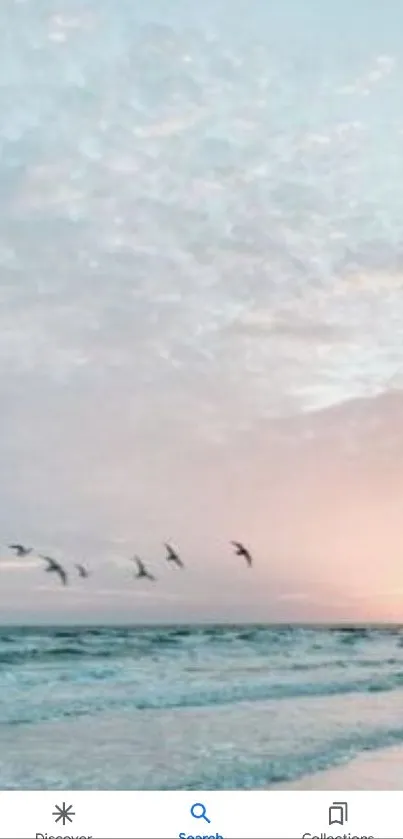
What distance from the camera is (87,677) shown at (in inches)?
316

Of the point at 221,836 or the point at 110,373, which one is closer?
the point at 221,836

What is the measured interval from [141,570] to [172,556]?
0.71m

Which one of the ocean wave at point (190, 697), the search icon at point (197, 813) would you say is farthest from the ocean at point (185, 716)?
the search icon at point (197, 813)

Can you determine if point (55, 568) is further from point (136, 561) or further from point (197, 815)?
point (197, 815)

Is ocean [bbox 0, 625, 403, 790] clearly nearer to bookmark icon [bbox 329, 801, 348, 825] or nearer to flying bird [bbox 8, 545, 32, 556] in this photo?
flying bird [bbox 8, 545, 32, 556]

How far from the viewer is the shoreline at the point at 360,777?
3342 mm

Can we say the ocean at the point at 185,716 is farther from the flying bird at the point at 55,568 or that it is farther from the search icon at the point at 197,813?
the search icon at the point at 197,813

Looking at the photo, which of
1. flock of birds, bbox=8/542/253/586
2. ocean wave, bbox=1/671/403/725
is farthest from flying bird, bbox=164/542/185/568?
ocean wave, bbox=1/671/403/725

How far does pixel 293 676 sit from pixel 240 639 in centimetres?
661

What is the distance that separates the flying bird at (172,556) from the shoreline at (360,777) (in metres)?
1.11

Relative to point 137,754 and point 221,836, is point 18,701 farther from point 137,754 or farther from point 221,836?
point 221,836

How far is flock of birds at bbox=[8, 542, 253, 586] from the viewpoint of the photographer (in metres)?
4.08

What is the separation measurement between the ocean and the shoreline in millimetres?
81

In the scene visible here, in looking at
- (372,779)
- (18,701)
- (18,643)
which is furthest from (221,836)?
(18,643)
